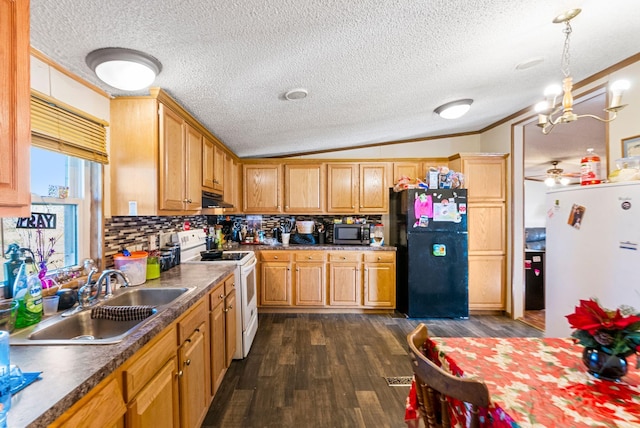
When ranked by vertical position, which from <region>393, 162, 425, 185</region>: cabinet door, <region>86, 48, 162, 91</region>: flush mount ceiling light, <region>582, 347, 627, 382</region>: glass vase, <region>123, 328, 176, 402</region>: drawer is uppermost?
<region>86, 48, 162, 91</region>: flush mount ceiling light

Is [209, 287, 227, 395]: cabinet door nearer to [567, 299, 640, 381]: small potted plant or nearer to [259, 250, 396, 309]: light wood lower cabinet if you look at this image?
[259, 250, 396, 309]: light wood lower cabinet

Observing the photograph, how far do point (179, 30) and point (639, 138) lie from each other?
123 inches

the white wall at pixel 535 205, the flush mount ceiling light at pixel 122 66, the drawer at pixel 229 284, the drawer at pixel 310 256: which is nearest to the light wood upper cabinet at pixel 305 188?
the drawer at pixel 310 256

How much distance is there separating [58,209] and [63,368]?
1136 millimetres

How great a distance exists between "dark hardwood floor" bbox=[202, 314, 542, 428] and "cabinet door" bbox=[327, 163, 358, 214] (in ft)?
4.84

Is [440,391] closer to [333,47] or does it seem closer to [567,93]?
[333,47]

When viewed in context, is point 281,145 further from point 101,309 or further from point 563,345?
point 563,345

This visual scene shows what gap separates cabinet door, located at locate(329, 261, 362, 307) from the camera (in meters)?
3.58

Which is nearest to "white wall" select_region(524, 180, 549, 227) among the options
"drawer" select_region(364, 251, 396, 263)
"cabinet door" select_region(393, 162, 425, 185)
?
"cabinet door" select_region(393, 162, 425, 185)

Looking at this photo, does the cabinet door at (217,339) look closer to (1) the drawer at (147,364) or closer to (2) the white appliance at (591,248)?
(1) the drawer at (147,364)

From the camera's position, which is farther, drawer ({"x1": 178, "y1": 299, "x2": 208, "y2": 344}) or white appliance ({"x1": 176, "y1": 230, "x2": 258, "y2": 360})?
white appliance ({"x1": 176, "y1": 230, "x2": 258, "y2": 360})

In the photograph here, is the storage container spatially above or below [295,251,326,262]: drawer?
above

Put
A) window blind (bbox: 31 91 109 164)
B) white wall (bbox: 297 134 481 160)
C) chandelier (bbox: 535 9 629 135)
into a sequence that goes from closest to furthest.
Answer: window blind (bbox: 31 91 109 164) < chandelier (bbox: 535 9 629 135) < white wall (bbox: 297 134 481 160)

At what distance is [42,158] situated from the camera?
4.84 feet
